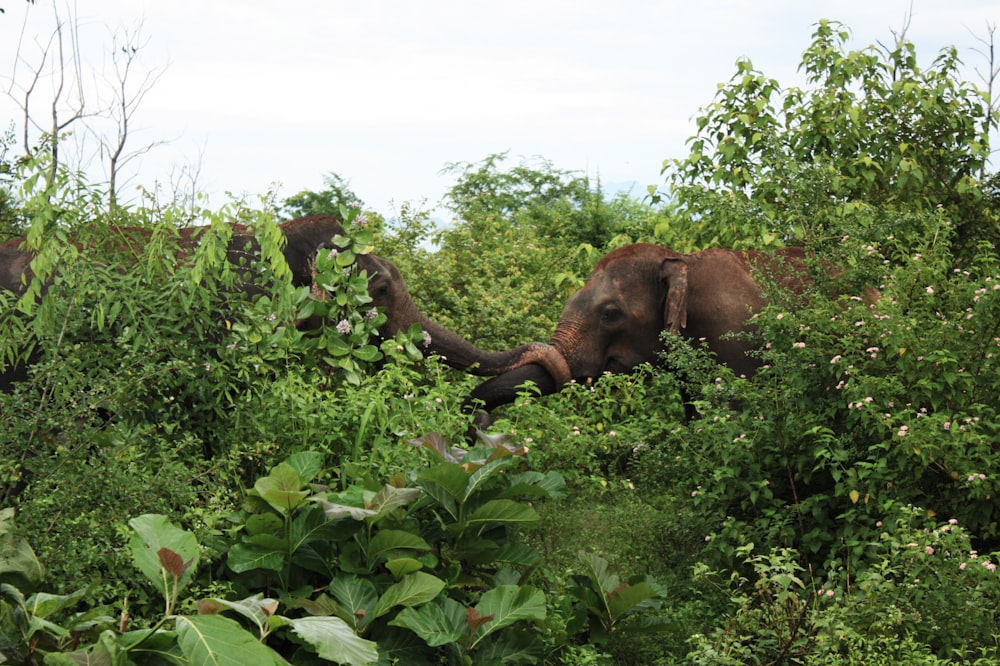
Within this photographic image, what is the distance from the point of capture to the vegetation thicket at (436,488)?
5.30 meters

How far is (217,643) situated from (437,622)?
1136mm

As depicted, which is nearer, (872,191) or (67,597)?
(67,597)

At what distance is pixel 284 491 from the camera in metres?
5.57

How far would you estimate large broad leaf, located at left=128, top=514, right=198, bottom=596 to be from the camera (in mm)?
5008

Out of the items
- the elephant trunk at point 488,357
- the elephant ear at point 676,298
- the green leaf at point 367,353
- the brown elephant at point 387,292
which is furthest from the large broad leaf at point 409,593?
the elephant ear at point 676,298

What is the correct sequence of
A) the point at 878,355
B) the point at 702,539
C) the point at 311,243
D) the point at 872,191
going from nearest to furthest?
the point at 878,355, the point at 702,539, the point at 311,243, the point at 872,191

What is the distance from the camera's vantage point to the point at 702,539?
7191 millimetres

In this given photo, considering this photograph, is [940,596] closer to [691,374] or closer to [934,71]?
[691,374]

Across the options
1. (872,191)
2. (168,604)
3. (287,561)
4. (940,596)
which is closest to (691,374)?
(940,596)

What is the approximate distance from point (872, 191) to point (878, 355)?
606cm

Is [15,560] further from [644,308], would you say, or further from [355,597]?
[644,308]

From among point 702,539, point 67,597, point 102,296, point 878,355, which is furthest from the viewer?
point 702,539

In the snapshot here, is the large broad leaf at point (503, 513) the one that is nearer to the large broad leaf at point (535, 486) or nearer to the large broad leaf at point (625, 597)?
the large broad leaf at point (535, 486)

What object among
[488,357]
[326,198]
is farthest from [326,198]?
[488,357]
